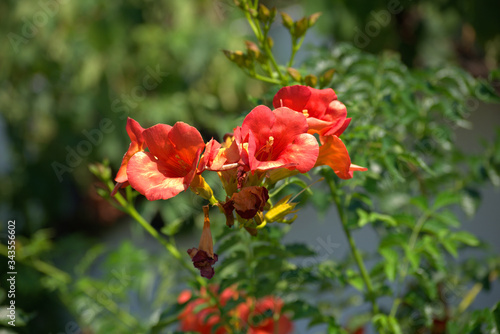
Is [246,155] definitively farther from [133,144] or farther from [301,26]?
[301,26]

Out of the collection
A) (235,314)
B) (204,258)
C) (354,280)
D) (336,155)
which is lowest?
(235,314)

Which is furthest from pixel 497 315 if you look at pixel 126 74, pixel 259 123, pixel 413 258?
pixel 126 74

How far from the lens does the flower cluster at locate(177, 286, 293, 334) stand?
3.05 feet

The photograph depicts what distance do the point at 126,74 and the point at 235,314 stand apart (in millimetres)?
2074

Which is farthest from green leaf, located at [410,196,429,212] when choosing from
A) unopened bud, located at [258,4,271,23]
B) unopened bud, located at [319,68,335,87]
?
unopened bud, located at [258,4,271,23]

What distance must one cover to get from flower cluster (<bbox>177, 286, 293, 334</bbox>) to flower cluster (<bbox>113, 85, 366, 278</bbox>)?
358 millimetres

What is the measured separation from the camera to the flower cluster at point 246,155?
529 mm

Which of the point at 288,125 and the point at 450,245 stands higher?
the point at 288,125

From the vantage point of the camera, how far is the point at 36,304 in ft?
8.36

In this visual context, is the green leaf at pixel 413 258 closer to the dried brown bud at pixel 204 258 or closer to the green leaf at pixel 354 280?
the green leaf at pixel 354 280

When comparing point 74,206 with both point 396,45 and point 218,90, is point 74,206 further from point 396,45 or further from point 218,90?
point 396,45

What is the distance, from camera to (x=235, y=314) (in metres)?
0.99

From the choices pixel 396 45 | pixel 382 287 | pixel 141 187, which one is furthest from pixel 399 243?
pixel 396 45

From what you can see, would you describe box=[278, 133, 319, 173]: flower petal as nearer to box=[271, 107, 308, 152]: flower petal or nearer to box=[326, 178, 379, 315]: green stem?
box=[271, 107, 308, 152]: flower petal
